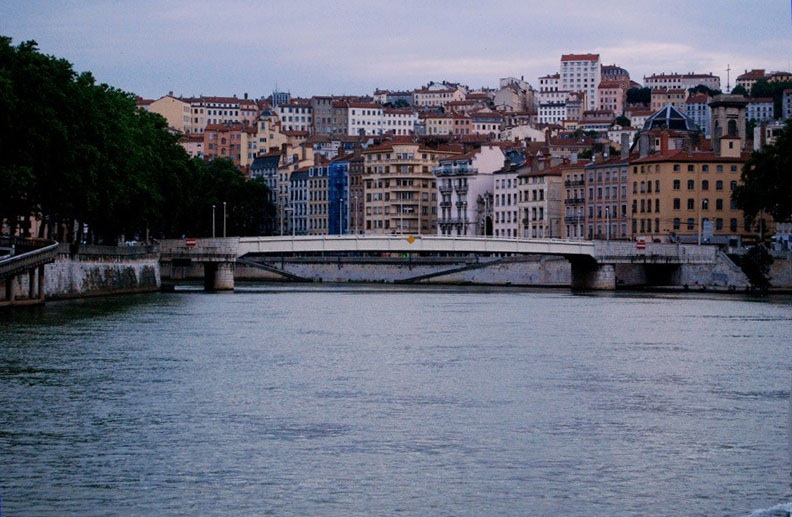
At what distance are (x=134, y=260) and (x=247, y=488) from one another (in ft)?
195

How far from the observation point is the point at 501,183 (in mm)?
141500

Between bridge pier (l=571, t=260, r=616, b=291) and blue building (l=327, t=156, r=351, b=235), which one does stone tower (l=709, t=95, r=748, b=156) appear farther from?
blue building (l=327, t=156, r=351, b=235)

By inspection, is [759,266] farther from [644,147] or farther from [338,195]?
[338,195]

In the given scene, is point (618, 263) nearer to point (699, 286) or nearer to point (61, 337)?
point (699, 286)

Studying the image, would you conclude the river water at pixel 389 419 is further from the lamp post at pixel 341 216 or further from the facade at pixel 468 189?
the lamp post at pixel 341 216

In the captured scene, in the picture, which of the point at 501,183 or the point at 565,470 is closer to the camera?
the point at 565,470

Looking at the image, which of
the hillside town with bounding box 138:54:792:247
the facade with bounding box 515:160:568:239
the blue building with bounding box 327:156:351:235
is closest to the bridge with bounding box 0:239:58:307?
the hillside town with bounding box 138:54:792:247

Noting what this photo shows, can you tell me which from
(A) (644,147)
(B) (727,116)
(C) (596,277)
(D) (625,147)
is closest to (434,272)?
(A) (644,147)

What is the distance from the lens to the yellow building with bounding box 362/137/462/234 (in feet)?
514

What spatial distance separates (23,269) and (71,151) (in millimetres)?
7309

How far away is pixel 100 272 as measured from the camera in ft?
240

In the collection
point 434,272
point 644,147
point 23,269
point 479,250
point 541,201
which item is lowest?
point 434,272

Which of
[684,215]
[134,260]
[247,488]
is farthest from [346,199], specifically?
[247,488]

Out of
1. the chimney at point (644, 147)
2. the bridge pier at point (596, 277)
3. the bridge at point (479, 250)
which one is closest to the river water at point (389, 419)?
the bridge at point (479, 250)
